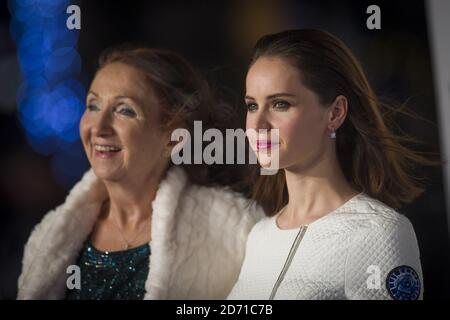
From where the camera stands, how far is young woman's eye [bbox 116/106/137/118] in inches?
52.9

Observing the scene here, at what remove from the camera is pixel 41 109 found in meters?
1.42

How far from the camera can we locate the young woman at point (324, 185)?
128 centimetres

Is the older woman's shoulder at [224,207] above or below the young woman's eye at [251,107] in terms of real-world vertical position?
below

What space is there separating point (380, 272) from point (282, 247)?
0.75 feet

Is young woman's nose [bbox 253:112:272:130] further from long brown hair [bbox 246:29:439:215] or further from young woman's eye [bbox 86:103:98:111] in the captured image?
young woman's eye [bbox 86:103:98:111]

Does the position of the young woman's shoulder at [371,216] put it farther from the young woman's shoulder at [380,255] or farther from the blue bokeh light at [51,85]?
the blue bokeh light at [51,85]

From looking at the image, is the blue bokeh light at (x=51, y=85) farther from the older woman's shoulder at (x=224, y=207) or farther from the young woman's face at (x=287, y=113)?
the young woman's face at (x=287, y=113)

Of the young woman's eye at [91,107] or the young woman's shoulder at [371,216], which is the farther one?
the young woman's eye at [91,107]

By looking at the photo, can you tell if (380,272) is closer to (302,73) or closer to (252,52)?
(302,73)

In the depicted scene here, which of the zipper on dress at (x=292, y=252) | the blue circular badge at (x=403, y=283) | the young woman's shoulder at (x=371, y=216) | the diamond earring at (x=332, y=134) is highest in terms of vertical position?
the diamond earring at (x=332, y=134)

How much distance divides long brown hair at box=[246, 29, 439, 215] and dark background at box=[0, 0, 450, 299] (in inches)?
1.2

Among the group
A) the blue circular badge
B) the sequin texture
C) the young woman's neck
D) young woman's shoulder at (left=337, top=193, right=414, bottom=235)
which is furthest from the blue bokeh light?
the blue circular badge

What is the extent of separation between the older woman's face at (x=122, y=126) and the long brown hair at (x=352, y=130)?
26 cm

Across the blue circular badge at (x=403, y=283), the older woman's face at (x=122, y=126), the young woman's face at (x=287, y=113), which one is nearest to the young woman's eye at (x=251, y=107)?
the young woman's face at (x=287, y=113)
